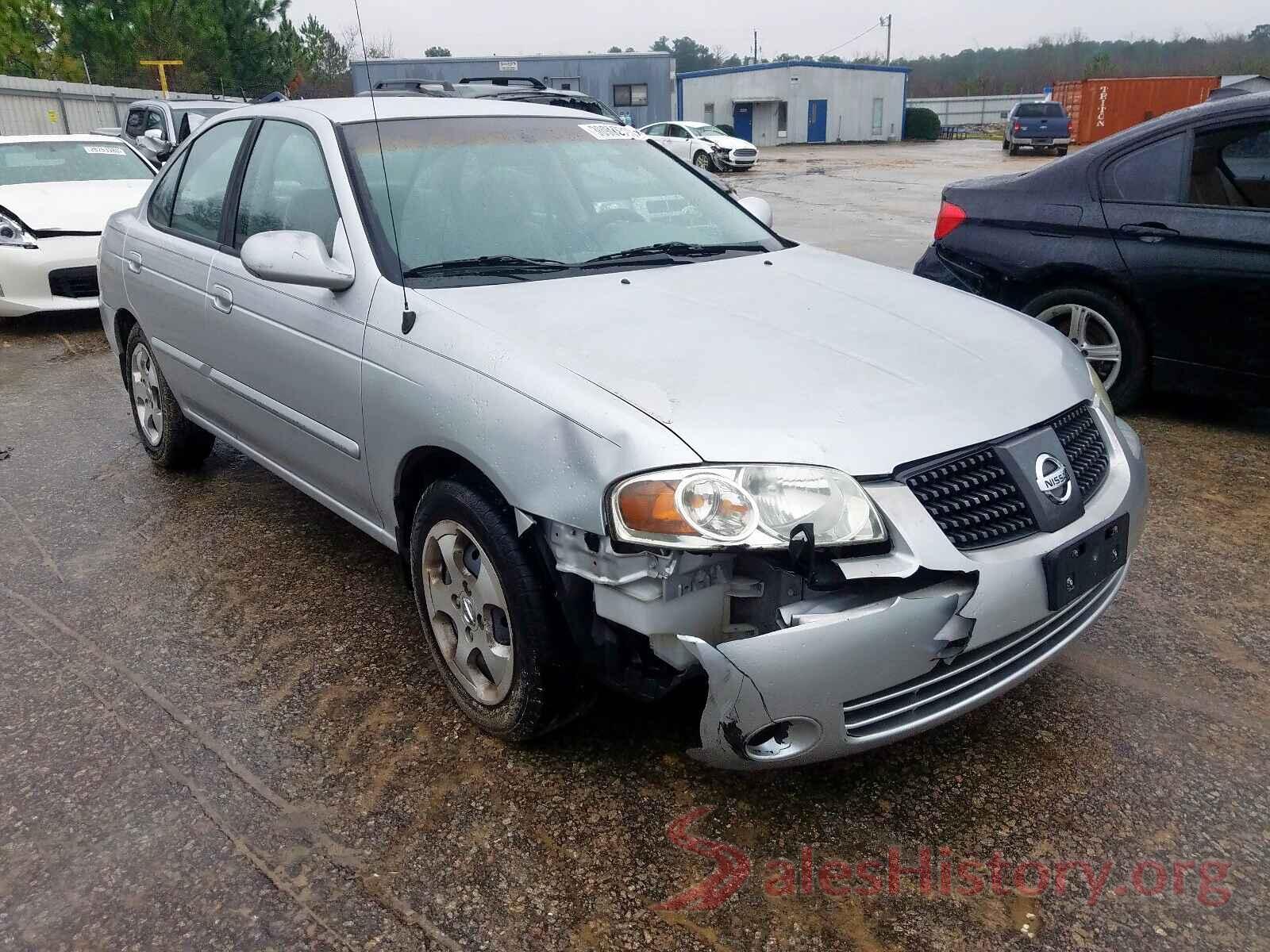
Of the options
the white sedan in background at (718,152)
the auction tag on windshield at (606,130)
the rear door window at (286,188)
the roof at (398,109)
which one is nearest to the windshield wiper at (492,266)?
the rear door window at (286,188)

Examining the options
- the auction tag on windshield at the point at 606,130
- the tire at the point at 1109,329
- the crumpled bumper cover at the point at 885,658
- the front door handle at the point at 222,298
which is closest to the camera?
the crumpled bumper cover at the point at 885,658

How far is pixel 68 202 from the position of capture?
8391 millimetres

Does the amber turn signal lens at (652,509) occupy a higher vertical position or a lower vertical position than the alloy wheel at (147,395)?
higher

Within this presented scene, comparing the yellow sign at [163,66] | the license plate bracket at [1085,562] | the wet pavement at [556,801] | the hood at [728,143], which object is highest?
the yellow sign at [163,66]

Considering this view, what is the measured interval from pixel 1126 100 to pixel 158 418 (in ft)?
114

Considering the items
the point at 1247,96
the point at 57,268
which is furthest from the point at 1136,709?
the point at 57,268

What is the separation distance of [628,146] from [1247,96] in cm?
307

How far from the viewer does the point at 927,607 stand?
2.05 meters

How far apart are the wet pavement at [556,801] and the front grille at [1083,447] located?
0.71 meters

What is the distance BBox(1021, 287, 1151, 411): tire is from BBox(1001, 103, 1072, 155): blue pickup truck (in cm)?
3275

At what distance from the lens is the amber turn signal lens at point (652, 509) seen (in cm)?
205

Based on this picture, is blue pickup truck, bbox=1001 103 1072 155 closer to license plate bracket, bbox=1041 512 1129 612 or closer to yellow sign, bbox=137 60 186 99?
yellow sign, bbox=137 60 186 99

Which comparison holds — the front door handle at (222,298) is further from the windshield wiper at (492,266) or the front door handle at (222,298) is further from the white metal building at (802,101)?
the white metal building at (802,101)

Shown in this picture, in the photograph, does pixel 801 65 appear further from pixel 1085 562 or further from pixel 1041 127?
pixel 1085 562
